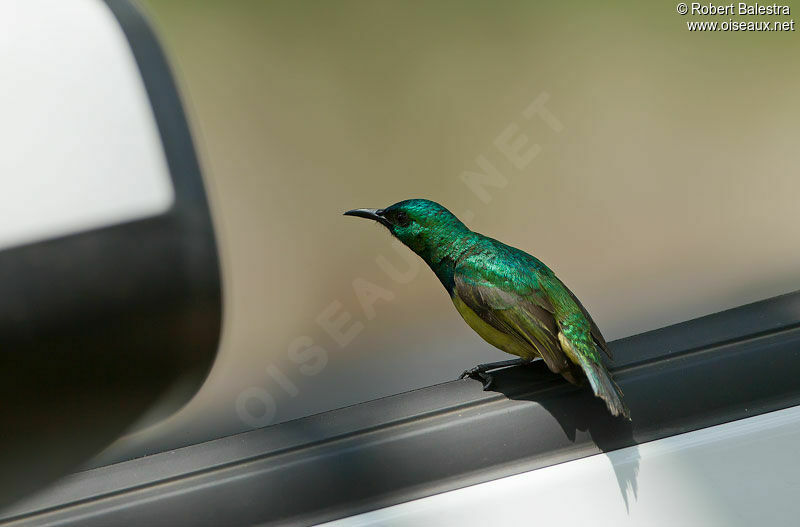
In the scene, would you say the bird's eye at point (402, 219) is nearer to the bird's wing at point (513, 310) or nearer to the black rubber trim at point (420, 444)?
the bird's wing at point (513, 310)

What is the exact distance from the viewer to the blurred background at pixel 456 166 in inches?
173

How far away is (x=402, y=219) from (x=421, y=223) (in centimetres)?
8

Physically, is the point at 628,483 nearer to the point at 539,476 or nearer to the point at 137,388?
the point at 539,476

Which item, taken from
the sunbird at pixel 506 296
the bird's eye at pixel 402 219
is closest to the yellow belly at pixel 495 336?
the sunbird at pixel 506 296

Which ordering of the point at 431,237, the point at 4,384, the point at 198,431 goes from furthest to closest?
the point at 198,431 → the point at 431,237 → the point at 4,384

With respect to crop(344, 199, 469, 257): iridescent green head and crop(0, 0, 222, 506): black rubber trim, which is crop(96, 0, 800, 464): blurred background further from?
crop(0, 0, 222, 506): black rubber trim

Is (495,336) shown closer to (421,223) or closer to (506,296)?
(506,296)

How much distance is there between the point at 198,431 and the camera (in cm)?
372

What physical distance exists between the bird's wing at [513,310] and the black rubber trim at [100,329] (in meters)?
1.43

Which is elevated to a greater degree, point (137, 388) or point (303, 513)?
point (137, 388)

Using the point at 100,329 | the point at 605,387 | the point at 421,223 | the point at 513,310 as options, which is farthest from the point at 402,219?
the point at 100,329

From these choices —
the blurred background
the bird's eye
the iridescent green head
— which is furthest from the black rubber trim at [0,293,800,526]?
the blurred background

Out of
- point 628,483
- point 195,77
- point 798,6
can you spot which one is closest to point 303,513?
point 628,483

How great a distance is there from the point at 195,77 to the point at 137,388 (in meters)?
4.72
